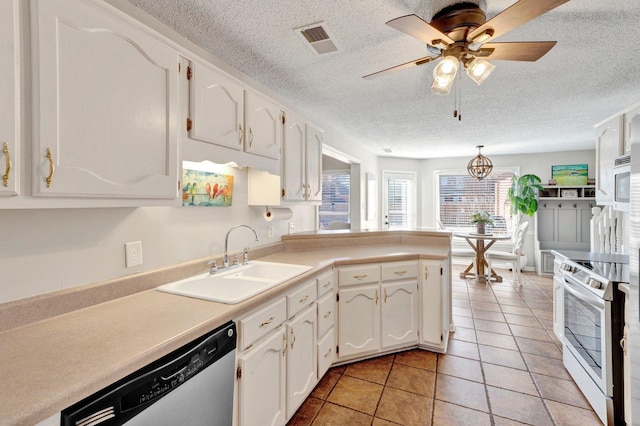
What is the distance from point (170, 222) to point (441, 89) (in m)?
1.82

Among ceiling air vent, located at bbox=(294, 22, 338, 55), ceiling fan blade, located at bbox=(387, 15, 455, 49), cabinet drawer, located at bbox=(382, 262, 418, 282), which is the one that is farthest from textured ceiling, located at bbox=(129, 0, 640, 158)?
cabinet drawer, located at bbox=(382, 262, 418, 282)

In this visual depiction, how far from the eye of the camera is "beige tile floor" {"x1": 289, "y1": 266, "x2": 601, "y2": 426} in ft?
Answer: 5.97

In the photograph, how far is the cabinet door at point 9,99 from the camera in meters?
0.83

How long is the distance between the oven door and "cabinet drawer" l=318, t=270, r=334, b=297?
1666mm

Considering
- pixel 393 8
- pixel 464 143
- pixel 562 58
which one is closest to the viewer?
pixel 393 8

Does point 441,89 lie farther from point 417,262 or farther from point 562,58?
point 417,262

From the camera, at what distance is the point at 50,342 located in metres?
0.99

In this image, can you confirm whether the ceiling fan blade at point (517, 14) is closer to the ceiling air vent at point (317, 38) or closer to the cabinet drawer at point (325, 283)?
the ceiling air vent at point (317, 38)

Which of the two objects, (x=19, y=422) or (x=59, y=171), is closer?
(x=19, y=422)

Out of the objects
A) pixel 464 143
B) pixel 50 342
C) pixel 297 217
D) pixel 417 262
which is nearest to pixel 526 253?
pixel 464 143

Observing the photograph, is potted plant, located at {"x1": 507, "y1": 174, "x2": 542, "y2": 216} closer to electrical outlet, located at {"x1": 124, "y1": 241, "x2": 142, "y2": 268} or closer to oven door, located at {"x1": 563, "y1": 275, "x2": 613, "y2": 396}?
oven door, located at {"x1": 563, "y1": 275, "x2": 613, "y2": 396}

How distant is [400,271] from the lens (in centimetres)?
251

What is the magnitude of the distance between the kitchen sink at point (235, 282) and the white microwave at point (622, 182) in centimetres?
294

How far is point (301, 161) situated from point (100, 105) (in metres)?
1.59
